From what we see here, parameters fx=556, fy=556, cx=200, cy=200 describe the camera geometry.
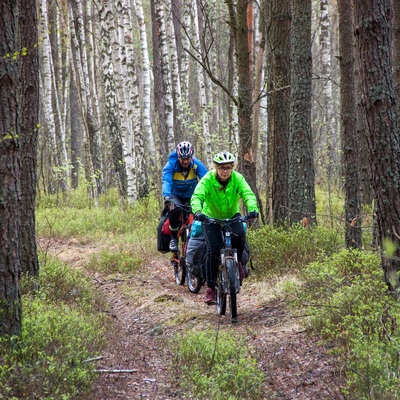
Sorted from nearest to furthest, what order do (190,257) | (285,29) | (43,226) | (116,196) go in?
(190,257) → (285,29) → (43,226) → (116,196)

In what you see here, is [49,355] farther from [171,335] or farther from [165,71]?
[165,71]

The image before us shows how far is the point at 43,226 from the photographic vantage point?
1497 cm

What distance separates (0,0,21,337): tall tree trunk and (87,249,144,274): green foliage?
19.7ft

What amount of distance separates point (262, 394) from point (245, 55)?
21.5 ft

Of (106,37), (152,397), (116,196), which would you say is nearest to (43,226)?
(116,196)

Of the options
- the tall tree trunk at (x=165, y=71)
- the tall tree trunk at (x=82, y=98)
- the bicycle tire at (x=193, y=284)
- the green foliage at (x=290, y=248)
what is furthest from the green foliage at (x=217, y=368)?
the tall tree trunk at (x=82, y=98)

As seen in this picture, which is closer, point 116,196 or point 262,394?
point 262,394

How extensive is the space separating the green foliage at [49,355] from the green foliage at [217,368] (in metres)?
0.87

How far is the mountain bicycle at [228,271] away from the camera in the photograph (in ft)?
24.0

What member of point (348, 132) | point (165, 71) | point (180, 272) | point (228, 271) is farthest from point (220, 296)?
point (165, 71)

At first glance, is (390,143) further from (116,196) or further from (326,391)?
(116,196)

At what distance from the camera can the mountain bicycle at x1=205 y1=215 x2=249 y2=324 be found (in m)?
7.30

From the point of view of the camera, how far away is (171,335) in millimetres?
7066

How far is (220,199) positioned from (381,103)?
2751 millimetres
